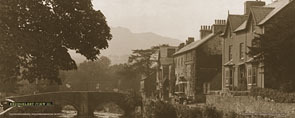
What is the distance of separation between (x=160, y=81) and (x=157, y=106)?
33.6m

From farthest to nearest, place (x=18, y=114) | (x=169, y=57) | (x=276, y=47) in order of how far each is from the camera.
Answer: (x=169, y=57)
(x=276, y=47)
(x=18, y=114)

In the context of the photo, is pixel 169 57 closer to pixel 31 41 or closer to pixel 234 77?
pixel 234 77

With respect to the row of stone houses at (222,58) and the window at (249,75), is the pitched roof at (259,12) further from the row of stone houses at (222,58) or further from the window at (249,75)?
the window at (249,75)

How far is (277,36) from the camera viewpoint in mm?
37250

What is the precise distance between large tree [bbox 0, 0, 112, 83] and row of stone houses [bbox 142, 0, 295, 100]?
16486 mm

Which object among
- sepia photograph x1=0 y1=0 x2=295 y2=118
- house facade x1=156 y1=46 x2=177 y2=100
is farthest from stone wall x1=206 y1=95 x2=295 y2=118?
house facade x1=156 y1=46 x2=177 y2=100

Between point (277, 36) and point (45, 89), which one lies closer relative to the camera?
point (277, 36)

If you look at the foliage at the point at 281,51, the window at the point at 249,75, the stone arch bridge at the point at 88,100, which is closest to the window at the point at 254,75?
the window at the point at 249,75

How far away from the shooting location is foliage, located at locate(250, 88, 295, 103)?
3247cm

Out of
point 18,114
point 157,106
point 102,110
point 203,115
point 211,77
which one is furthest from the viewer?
point 102,110

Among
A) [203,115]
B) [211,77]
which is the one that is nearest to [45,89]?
[211,77]

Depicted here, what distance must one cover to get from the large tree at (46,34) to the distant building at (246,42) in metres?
19.6

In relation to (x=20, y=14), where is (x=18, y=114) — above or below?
below

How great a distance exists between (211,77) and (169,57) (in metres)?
17.8
